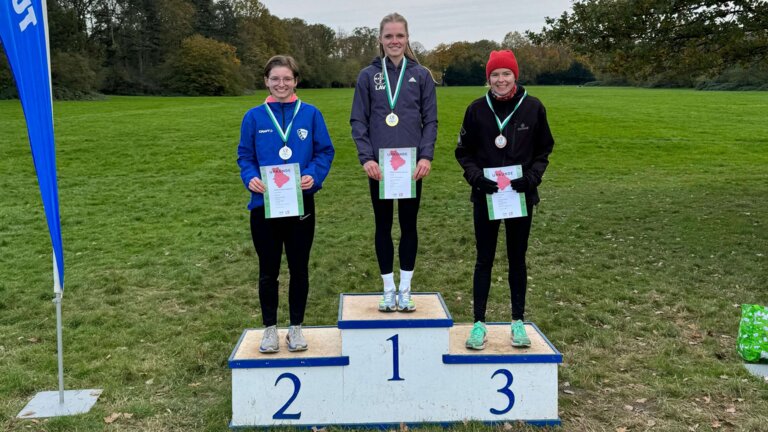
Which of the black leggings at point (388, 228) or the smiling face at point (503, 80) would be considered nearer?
the smiling face at point (503, 80)

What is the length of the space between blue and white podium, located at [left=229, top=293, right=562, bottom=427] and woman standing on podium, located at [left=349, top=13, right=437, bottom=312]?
299 mm

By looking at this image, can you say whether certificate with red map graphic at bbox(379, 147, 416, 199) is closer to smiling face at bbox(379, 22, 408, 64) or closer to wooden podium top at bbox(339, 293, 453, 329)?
smiling face at bbox(379, 22, 408, 64)

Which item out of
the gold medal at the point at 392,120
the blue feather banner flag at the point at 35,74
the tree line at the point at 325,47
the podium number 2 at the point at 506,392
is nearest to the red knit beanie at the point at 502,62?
the gold medal at the point at 392,120

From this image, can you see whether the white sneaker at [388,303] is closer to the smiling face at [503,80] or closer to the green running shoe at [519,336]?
the green running shoe at [519,336]

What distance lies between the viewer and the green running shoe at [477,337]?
402cm

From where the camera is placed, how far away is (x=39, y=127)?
3820 mm

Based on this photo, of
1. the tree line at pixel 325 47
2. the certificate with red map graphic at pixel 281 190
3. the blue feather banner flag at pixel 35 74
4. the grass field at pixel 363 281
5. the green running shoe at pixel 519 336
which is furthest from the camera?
the tree line at pixel 325 47

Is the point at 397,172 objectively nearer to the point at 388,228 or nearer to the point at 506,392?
the point at 388,228

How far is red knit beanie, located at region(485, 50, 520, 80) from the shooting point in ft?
13.1

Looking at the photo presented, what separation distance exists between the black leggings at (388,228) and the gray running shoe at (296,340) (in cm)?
70

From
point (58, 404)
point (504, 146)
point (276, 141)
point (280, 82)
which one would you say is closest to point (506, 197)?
point (504, 146)

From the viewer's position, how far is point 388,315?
402 cm

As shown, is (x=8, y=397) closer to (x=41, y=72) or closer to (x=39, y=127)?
(x=39, y=127)

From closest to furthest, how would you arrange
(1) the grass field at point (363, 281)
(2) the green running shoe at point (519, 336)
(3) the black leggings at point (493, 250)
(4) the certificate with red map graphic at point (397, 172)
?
(4) the certificate with red map graphic at point (397, 172) < (2) the green running shoe at point (519, 336) < (3) the black leggings at point (493, 250) < (1) the grass field at point (363, 281)
